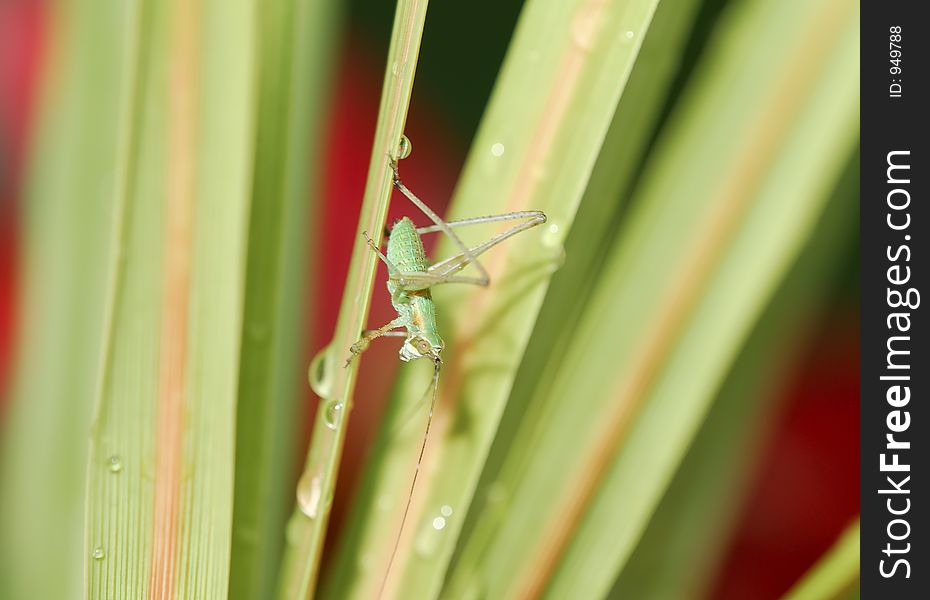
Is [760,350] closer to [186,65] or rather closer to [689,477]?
[689,477]

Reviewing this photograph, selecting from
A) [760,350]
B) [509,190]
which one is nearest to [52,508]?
[509,190]

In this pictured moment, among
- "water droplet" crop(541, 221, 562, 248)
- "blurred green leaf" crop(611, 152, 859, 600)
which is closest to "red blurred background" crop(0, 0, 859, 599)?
"blurred green leaf" crop(611, 152, 859, 600)

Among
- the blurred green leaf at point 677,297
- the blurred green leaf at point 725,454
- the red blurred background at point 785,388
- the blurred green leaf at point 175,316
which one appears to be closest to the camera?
the blurred green leaf at point 175,316

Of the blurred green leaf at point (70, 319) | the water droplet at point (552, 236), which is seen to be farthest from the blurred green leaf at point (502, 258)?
the blurred green leaf at point (70, 319)

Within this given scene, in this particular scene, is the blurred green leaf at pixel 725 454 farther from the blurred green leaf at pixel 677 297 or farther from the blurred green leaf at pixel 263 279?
the blurred green leaf at pixel 263 279

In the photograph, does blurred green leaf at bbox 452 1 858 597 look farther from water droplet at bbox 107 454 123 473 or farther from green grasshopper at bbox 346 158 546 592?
water droplet at bbox 107 454 123 473

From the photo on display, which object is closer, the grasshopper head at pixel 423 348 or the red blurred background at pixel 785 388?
the grasshopper head at pixel 423 348

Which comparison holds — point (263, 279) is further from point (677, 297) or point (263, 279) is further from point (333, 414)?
point (677, 297)

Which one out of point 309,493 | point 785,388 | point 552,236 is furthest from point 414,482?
point 785,388
